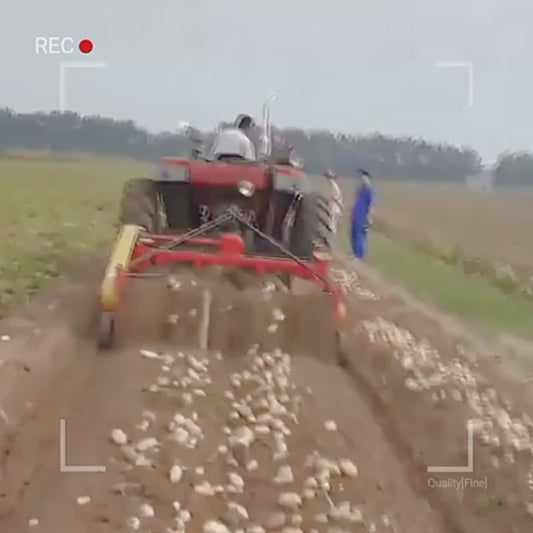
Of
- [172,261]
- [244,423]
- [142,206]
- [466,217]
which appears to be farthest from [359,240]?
[466,217]

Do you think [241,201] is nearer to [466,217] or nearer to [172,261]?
[172,261]

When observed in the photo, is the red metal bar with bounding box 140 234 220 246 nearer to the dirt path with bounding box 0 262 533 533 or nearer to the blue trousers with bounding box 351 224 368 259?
the dirt path with bounding box 0 262 533 533

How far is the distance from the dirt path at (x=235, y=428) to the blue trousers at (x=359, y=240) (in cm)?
578

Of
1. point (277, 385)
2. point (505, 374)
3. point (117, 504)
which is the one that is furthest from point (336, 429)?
point (505, 374)

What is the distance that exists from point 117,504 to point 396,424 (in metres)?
2.20

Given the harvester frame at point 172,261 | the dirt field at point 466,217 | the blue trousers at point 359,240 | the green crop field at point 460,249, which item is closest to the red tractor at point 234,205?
the harvester frame at point 172,261

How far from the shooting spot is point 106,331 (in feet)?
22.0

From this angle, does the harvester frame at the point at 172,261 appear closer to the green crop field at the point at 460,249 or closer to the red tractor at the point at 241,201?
the red tractor at the point at 241,201

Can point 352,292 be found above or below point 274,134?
below

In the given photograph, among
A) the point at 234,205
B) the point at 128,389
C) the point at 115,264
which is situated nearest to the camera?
the point at 128,389

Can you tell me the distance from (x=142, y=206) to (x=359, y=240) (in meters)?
4.84

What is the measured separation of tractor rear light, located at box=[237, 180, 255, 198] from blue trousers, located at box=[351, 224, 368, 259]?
181 inches

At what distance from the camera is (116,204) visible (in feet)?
78.8

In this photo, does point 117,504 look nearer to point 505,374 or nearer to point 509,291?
point 505,374
